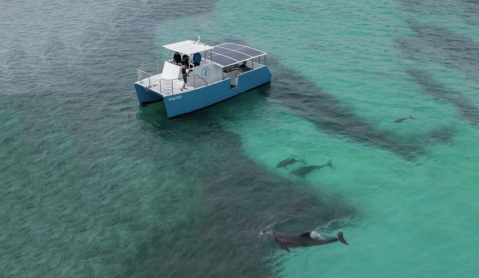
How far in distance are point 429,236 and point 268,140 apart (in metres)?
15.0

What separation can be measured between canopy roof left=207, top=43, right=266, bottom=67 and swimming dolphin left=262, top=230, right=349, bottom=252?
19.3 m

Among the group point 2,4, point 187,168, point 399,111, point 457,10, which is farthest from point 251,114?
point 2,4

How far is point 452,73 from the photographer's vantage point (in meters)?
46.2

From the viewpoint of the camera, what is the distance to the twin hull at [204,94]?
3847 cm

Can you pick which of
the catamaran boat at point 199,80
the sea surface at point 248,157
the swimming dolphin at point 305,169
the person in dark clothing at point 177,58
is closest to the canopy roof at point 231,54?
the catamaran boat at point 199,80

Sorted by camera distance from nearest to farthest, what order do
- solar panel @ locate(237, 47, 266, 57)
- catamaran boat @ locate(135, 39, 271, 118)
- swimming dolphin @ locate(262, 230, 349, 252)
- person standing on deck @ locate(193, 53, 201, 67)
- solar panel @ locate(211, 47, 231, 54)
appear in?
1. swimming dolphin @ locate(262, 230, 349, 252)
2. catamaran boat @ locate(135, 39, 271, 118)
3. person standing on deck @ locate(193, 53, 201, 67)
4. solar panel @ locate(237, 47, 266, 57)
5. solar panel @ locate(211, 47, 231, 54)

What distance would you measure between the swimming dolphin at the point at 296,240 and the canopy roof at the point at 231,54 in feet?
63.3

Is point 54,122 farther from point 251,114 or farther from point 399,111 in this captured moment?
point 399,111

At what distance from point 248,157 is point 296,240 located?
9.95m

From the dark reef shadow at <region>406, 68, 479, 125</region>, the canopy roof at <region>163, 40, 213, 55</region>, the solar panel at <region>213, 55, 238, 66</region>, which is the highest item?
the canopy roof at <region>163, 40, 213, 55</region>

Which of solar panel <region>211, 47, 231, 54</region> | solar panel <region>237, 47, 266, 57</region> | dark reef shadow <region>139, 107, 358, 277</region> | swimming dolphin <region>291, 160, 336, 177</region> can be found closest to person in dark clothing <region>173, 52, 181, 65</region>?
solar panel <region>211, 47, 231, 54</region>

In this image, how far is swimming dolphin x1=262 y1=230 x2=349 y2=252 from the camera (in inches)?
1009

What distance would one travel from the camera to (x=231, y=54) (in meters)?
42.1

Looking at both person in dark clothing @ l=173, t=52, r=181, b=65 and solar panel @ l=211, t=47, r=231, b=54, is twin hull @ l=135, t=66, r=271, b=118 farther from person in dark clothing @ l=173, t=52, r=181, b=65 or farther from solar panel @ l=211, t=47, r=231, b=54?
person in dark clothing @ l=173, t=52, r=181, b=65
